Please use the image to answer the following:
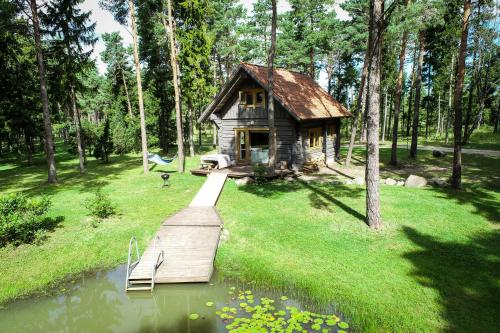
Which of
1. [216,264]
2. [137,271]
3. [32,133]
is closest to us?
[137,271]

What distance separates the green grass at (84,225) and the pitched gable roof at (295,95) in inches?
260

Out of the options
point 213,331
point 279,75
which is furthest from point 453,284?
point 279,75

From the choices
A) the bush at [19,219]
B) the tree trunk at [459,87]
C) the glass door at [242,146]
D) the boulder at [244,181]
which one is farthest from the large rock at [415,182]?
the bush at [19,219]

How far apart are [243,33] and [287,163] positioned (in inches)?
923

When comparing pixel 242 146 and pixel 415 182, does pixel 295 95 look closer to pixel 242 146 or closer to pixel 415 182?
pixel 242 146

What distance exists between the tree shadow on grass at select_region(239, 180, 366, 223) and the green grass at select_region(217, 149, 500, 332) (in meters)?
0.10

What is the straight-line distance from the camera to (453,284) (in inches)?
293

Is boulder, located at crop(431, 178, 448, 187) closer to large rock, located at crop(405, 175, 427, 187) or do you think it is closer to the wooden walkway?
large rock, located at crop(405, 175, 427, 187)

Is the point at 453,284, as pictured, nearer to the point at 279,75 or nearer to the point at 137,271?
the point at 137,271

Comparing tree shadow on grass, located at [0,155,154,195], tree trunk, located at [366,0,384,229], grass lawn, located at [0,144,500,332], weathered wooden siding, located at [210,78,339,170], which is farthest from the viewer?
weathered wooden siding, located at [210,78,339,170]

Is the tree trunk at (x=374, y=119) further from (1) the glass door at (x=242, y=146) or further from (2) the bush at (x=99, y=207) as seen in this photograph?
(1) the glass door at (x=242, y=146)

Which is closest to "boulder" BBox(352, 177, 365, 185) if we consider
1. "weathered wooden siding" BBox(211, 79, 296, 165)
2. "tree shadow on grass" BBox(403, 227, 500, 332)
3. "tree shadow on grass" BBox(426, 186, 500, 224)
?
"tree shadow on grass" BBox(426, 186, 500, 224)

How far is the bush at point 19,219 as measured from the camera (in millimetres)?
9852

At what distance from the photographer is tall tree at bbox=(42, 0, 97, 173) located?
20.1 meters
